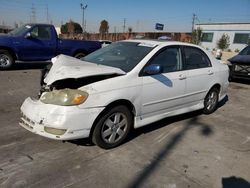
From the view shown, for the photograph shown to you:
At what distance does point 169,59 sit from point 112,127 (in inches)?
66.0

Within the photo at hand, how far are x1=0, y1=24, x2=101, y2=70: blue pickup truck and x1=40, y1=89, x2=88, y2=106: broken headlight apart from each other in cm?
737

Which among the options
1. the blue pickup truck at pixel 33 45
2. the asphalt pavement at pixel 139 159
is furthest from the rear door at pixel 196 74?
the blue pickup truck at pixel 33 45

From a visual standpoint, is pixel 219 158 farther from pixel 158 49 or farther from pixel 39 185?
pixel 39 185

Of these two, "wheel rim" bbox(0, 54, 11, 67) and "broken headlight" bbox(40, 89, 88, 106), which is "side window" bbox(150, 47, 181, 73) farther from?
"wheel rim" bbox(0, 54, 11, 67)

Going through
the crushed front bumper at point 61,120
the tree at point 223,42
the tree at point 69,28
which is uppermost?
the crushed front bumper at point 61,120

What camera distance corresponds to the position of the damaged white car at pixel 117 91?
3527 millimetres

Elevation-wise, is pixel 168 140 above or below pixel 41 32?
below

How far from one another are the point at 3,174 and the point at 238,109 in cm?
555

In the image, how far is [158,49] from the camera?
4.61m

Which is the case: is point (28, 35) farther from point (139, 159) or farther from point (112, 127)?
point (139, 159)

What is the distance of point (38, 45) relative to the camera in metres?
10.6

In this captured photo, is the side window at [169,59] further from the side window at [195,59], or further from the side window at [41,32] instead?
the side window at [41,32]

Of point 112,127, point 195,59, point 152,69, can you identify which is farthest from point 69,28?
point 112,127

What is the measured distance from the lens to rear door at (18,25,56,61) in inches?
408
